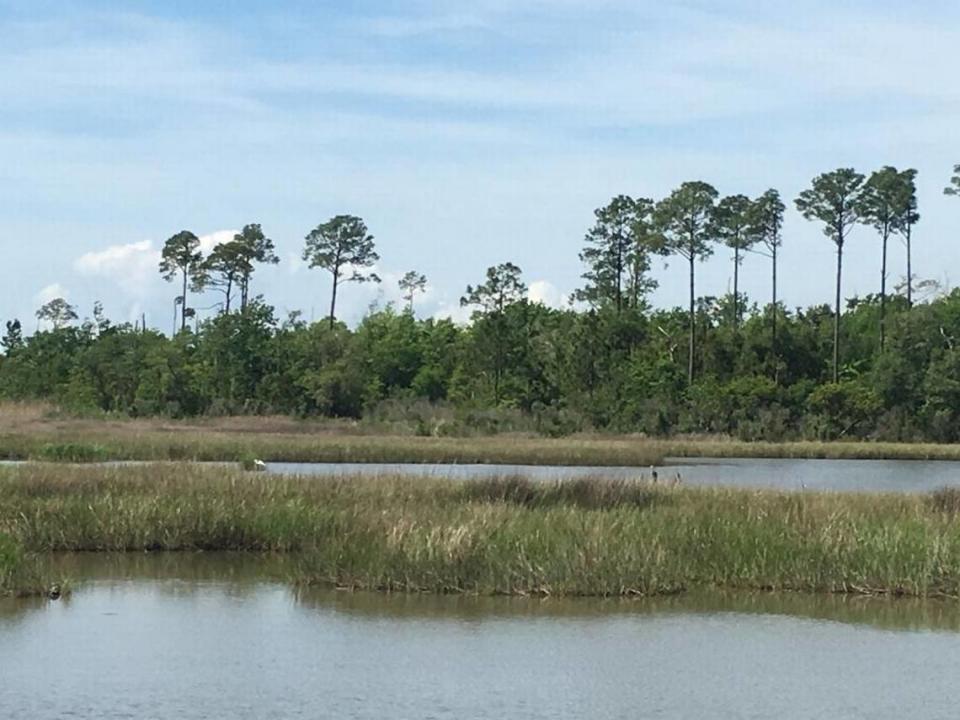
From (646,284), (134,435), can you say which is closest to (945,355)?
(646,284)

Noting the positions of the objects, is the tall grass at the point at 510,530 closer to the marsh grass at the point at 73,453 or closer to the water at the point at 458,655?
the water at the point at 458,655

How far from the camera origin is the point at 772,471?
4378 cm

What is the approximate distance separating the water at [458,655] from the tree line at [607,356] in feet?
145

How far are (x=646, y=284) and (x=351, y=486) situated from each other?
184 feet

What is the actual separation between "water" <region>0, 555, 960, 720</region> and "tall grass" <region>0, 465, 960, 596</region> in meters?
0.43

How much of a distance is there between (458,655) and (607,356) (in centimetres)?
5566

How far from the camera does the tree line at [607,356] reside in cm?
6531

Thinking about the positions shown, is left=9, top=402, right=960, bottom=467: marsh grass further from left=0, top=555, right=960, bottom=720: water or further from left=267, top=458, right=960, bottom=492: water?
left=0, top=555, right=960, bottom=720: water

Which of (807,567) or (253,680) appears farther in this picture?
(807,567)

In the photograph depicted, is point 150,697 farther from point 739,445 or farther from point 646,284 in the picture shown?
point 646,284

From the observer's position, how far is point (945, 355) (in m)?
64.7

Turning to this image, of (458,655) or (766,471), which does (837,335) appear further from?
(458,655)

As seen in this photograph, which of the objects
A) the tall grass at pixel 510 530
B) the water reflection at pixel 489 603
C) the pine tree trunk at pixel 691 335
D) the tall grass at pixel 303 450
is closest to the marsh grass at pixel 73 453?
the tall grass at pixel 303 450

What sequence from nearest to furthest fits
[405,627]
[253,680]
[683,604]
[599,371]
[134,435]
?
A: [253,680]
[405,627]
[683,604]
[134,435]
[599,371]
